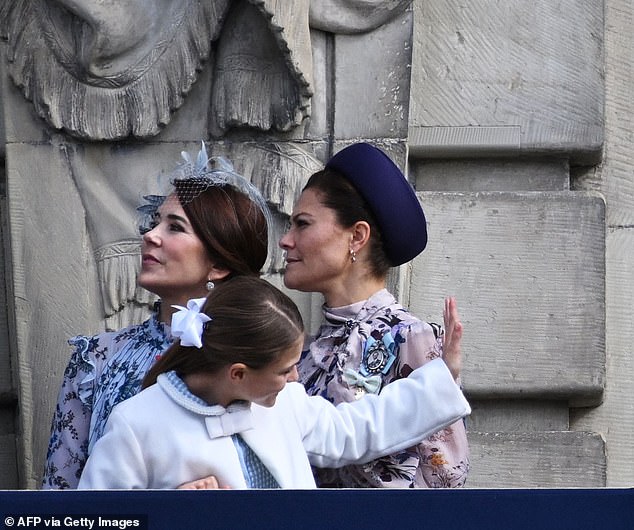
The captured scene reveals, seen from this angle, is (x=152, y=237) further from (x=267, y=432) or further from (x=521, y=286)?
(x=521, y=286)

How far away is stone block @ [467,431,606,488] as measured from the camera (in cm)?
427

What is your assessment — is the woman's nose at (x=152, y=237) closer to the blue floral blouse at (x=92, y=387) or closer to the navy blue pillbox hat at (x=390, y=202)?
the blue floral blouse at (x=92, y=387)

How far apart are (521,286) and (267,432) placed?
147cm

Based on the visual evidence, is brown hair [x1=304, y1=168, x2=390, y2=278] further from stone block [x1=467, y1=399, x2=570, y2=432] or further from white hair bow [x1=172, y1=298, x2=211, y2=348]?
stone block [x1=467, y1=399, x2=570, y2=432]

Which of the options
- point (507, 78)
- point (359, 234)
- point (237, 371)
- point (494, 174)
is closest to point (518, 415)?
point (494, 174)

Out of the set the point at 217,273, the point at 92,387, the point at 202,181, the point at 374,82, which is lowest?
the point at 92,387

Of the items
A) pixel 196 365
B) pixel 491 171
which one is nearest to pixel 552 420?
pixel 491 171

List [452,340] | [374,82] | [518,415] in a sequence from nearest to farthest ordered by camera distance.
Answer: [452,340]
[374,82]
[518,415]

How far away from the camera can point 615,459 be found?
4375 mm

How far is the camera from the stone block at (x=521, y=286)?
4281 millimetres

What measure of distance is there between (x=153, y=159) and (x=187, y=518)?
2.03 m

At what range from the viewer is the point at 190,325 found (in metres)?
2.92

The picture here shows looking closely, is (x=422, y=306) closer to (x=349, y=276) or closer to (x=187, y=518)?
(x=349, y=276)

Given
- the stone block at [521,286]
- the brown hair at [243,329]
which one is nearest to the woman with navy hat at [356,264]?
the brown hair at [243,329]
